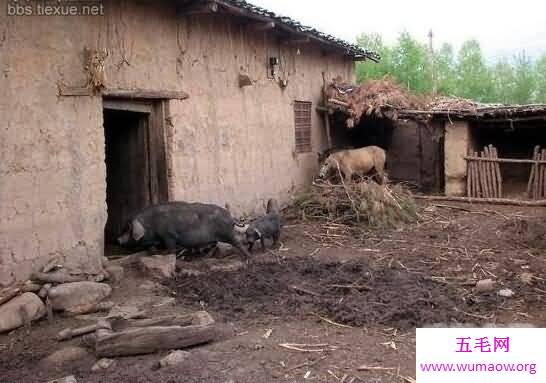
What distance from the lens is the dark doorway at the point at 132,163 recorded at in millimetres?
8680

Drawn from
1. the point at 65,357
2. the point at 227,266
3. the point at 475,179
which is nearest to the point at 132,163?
the point at 227,266

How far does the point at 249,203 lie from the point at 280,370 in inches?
252

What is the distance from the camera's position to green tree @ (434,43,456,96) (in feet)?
93.7

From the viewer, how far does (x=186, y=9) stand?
877 centimetres

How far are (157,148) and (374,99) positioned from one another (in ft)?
22.1

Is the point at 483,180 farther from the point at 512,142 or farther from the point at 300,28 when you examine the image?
the point at 300,28

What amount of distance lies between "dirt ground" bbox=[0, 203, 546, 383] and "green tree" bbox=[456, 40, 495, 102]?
69.6 ft

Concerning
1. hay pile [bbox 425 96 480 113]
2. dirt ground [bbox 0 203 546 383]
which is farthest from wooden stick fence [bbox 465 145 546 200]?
dirt ground [bbox 0 203 546 383]

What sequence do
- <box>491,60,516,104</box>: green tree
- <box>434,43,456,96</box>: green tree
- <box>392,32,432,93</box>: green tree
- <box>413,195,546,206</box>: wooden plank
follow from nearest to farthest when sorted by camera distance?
<box>413,195,546,206</box>: wooden plank, <box>392,32,432,93</box>: green tree, <box>434,43,456,96</box>: green tree, <box>491,60,516,104</box>: green tree

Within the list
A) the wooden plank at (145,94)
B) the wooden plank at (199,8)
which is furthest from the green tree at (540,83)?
the wooden plank at (145,94)

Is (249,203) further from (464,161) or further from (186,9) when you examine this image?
(464,161)

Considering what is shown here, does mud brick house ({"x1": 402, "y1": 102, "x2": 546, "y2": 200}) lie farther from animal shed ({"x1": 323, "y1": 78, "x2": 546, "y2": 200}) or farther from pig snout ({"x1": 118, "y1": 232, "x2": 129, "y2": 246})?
pig snout ({"x1": 118, "y1": 232, "x2": 129, "y2": 246})

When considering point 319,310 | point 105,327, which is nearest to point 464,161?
point 319,310

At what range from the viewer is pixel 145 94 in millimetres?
8062
